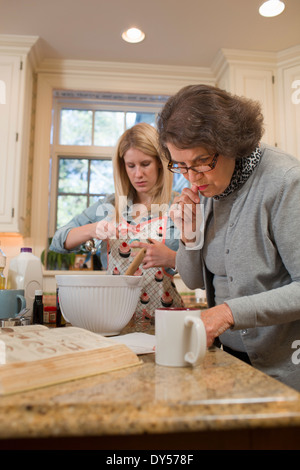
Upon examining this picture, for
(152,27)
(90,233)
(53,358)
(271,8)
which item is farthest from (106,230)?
(271,8)

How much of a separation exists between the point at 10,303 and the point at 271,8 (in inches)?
93.7

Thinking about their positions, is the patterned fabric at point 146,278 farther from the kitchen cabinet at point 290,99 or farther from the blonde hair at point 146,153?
the kitchen cabinet at point 290,99

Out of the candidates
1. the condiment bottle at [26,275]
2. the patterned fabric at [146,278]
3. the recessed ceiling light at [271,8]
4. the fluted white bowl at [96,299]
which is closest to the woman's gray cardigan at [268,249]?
the fluted white bowl at [96,299]

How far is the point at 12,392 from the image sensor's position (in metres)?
0.40

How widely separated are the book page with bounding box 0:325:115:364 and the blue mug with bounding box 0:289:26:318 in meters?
0.51

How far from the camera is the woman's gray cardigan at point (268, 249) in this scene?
0.81 m

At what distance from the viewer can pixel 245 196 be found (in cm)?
90

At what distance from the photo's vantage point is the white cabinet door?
8.52 ft

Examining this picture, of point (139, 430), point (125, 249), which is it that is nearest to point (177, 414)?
point (139, 430)

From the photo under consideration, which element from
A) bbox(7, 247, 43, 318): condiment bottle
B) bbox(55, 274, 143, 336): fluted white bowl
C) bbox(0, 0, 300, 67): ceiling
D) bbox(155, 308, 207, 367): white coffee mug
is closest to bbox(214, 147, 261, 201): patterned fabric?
bbox(55, 274, 143, 336): fluted white bowl

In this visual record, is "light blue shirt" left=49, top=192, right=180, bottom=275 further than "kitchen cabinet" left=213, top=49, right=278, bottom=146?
No

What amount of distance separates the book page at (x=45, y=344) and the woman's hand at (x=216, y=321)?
183 mm

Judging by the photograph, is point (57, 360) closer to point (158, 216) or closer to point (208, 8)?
point (158, 216)

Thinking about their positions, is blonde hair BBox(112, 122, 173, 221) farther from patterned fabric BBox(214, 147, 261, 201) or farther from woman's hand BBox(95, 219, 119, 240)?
patterned fabric BBox(214, 147, 261, 201)
